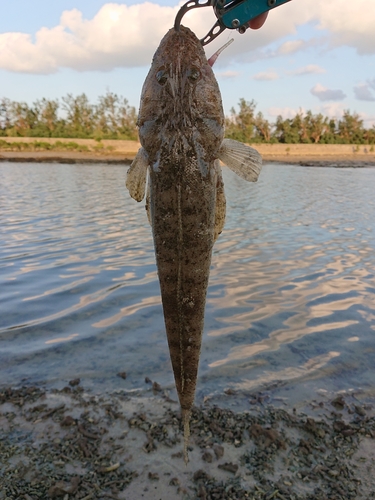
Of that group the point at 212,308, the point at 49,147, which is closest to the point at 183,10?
the point at 212,308

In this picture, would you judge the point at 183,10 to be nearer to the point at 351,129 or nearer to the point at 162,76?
the point at 162,76

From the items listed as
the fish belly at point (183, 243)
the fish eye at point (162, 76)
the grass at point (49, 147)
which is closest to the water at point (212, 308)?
the fish belly at point (183, 243)

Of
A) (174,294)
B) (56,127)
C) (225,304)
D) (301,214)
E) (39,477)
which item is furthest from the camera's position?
(56,127)

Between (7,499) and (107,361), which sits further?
(107,361)

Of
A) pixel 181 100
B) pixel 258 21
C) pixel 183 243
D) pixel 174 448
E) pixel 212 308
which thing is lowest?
pixel 212 308

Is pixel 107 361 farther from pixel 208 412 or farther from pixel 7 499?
pixel 7 499

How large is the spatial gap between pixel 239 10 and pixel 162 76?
0.71 meters

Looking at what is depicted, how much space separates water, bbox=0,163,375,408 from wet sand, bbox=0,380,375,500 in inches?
15.7

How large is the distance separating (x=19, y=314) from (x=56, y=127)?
66541 mm

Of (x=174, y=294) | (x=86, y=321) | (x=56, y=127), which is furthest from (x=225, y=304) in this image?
(x=56, y=127)

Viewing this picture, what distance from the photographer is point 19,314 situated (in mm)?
7109

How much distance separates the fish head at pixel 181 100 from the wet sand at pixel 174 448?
9.06 feet

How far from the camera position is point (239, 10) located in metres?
2.55

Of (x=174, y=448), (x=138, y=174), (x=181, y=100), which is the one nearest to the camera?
(x=181, y=100)
